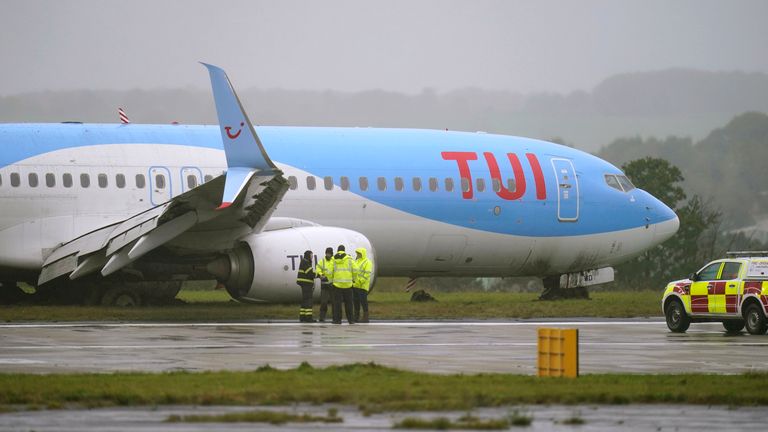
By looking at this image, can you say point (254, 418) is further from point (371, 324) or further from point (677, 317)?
point (677, 317)

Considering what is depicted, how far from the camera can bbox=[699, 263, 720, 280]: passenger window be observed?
24.1 meters

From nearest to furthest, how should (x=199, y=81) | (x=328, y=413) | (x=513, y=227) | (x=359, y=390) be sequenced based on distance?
1. (x=328, y=413)
2. (x=359, y=390)
3. (x=513, y=227)
4. (x=199, y=81)

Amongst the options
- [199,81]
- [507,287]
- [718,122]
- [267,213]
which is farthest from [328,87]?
[267,213]

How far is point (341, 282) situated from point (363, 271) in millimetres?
601

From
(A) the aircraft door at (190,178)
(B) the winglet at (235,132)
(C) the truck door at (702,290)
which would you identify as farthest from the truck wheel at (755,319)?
(A) the aircraft door at (190,178)

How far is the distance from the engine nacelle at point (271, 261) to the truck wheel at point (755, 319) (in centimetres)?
720

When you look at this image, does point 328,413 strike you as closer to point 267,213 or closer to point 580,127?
point 267,213

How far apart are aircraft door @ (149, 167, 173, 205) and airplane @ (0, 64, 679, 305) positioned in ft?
0.11

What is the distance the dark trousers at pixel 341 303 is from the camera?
2483 centimetres

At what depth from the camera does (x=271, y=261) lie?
25.4 m

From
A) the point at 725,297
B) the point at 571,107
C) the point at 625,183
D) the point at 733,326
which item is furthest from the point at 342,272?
the point at 571,107

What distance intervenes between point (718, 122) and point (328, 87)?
55.9 feet

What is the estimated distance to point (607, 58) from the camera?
59.4m

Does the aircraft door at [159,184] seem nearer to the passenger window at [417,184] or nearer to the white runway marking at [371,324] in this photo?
the white runway marking at [371,324]
